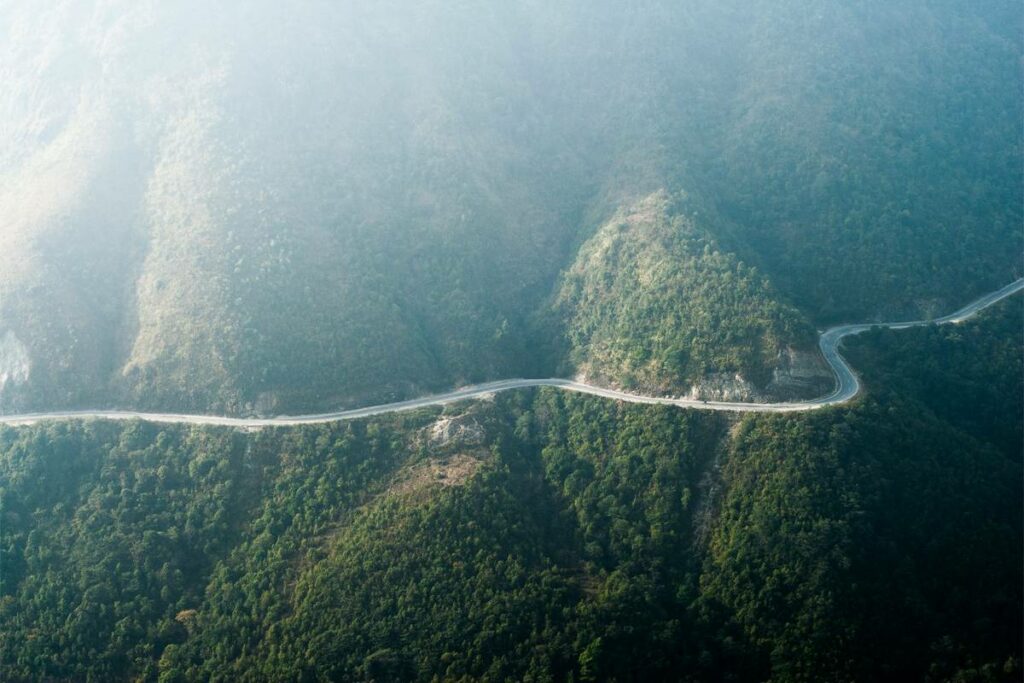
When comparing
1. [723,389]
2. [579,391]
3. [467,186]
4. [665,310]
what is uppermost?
[467,186]

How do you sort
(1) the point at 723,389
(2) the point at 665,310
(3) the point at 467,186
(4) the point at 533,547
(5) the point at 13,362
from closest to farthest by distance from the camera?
(4) the point at 533,547, (1) the point at 723,389, (5) the point at 13,362, (2) the point at 665,310, (3) the point at 467,186

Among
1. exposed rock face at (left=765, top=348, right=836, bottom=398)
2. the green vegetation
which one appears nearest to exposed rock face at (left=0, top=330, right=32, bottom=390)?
the green vegetation

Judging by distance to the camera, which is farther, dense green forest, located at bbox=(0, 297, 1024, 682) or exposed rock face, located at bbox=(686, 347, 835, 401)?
exposed rock face, located at bbox=(686, 347, 835, 401)

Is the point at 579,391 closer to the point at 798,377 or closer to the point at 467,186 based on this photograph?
the point at 798,377

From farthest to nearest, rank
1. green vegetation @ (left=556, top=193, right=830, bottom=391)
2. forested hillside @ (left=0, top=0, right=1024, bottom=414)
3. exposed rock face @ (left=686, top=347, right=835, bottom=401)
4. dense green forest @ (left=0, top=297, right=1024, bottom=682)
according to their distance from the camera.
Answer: forested hillside @ (left=0, top=0, right=1024, bottom=414) < green vegetation @ (left=556, top=193, right=830, bottom=391) < exposed rock face @ (left=686, top=347, right=835, bottom=401) < dense green forest @ (left=0, top=297, right=1024, bottom=682)

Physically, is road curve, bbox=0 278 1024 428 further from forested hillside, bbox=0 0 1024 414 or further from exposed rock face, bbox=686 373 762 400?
forested hillside, bbox=0 0 1024 414

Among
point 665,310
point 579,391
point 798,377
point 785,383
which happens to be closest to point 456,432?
point 579,391

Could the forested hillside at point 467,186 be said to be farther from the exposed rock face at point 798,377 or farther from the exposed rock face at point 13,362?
the exposed rock face at point 798,377

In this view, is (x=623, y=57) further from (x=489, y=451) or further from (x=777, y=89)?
(x=489, y=451)
